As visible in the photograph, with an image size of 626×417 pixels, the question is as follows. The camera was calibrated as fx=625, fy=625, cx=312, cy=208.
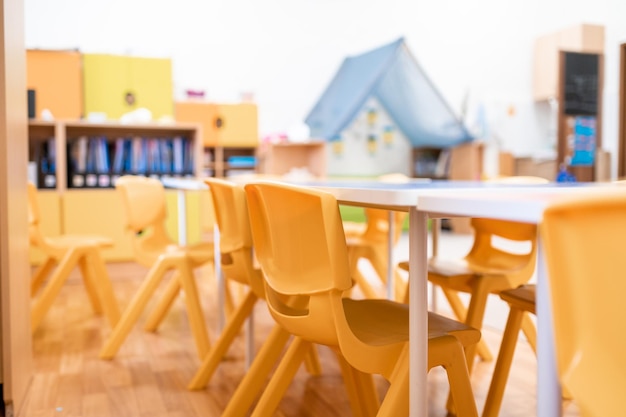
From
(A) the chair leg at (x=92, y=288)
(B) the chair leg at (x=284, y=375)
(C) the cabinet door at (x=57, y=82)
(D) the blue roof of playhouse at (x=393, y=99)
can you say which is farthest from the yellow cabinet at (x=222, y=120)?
(B) the chair leg at (x=284, y=375)

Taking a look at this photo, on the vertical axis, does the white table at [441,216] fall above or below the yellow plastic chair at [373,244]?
above

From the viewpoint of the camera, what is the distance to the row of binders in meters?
4.38

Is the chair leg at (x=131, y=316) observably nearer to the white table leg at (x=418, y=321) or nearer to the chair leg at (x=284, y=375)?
the chair leg at (x=284, y=375)

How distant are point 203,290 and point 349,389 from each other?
234cm

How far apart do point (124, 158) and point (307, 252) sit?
Result: 3.63 metres

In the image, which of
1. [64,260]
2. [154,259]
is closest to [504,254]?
[154,259]

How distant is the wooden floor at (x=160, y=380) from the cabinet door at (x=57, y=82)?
2326 mm

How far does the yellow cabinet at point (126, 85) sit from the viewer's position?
512 cm

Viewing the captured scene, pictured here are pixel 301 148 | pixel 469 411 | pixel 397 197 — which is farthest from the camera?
pixel 301 148

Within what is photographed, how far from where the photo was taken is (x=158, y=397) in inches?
82.2

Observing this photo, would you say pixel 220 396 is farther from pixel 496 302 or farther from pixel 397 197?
pixel 496 302

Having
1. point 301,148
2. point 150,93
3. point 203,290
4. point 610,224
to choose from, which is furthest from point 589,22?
point 610,224

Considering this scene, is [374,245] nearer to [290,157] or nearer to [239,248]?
[239,248]

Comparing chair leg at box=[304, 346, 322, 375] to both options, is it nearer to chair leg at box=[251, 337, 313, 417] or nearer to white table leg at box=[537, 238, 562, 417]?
chair leg at box=[251, 337, 313, 417]
